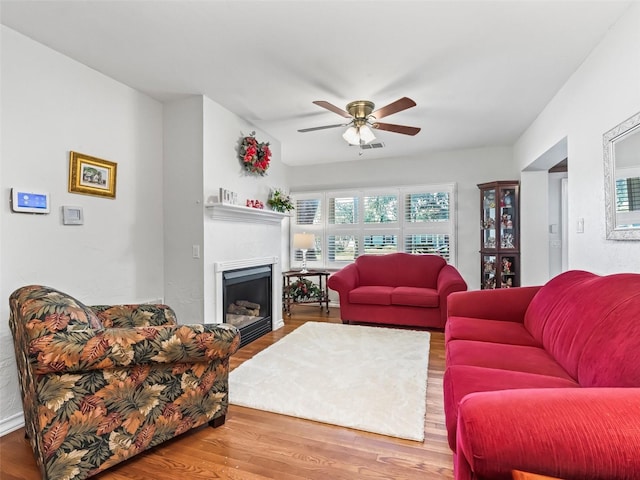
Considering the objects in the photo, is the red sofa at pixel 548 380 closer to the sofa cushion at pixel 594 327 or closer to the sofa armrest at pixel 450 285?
the sofa cushion at pixel 594 327

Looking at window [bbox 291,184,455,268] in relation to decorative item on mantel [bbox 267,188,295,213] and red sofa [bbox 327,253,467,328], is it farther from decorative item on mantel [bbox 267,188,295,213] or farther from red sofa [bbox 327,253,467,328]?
decorative item on mantel [bbox 267,188,295,213]

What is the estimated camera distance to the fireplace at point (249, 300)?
11.7 ft

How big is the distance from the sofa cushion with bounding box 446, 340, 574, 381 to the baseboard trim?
2697 millimetres

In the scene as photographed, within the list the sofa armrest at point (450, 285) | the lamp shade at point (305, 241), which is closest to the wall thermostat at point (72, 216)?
the lamp shade at point (305, 241)

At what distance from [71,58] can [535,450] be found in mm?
3461

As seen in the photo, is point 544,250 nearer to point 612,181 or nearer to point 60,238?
point 612,181

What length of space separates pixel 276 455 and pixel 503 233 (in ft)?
13.5

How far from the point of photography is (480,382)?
4.80 ft

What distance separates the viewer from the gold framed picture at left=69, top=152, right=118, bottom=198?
251cm

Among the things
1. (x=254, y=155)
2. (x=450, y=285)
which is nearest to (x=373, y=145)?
(x=254, y=155)

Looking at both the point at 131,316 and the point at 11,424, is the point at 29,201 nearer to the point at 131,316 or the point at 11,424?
the point at 131,316

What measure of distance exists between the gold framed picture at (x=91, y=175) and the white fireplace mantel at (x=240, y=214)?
79 centimetres

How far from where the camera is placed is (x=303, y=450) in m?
1.82

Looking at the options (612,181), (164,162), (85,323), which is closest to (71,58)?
(164,162)
